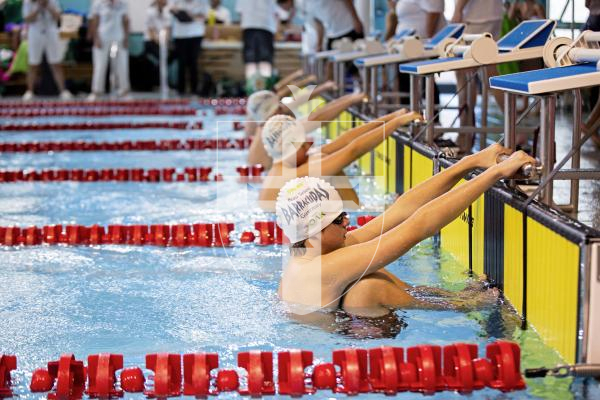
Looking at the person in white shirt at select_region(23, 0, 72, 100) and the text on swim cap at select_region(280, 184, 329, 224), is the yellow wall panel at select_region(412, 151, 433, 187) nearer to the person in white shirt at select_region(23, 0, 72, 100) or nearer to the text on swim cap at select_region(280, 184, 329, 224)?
the text on swim cap at select_region(280, 184, 329, 224)

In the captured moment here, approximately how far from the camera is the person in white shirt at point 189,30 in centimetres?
1830

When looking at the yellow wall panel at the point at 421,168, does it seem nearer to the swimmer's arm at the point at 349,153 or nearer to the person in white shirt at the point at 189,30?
the swimmer's arm at the point at 349,153

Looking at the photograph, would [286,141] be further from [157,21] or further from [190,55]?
[157,21]

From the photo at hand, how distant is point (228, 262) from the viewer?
5707 mm

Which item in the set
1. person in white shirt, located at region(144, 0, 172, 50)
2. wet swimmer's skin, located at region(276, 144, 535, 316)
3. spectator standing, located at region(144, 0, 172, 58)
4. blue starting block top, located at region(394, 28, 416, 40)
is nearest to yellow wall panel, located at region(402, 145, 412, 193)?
wet swimmer's skin, located at region(276, 144, 535, 316)

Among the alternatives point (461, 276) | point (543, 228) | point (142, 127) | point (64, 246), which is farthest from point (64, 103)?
point (543, 228)

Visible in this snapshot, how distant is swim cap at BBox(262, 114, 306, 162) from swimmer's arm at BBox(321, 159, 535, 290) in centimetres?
235

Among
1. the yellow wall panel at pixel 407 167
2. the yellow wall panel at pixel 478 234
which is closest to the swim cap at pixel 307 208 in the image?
the yellow wall panel at pixel 478 234

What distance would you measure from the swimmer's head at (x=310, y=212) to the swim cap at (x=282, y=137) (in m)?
2.25

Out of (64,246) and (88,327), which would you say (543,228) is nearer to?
(88,327)

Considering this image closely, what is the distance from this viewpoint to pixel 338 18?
532 inches

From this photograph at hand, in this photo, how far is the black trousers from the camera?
18.7 m

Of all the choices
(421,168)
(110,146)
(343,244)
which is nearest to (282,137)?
(421,168)

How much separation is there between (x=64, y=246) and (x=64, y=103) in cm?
1144
